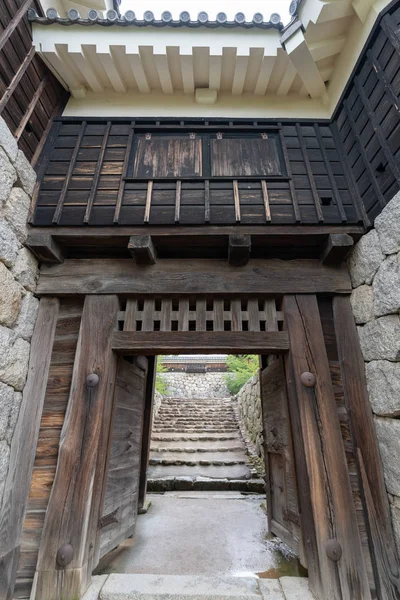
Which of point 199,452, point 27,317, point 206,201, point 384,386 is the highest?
point 206,201

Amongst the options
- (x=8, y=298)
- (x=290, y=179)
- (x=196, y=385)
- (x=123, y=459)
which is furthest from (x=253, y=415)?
(x=196, y=385)

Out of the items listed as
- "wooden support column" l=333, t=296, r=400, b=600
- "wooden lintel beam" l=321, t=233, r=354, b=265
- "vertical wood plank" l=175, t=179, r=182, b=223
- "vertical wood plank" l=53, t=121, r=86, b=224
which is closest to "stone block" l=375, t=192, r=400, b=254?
"wooden lintel beam" l=321, t=233, r=354, b=265

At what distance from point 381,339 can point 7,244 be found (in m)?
3.00

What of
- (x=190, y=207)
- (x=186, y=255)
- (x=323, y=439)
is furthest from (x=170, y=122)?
(x=323, y=439)

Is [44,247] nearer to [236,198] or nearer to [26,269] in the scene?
[26,269]

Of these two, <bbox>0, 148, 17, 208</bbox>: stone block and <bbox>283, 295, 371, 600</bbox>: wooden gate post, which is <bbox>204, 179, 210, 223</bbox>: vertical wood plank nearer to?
<bbox>283, 295, 371, 600</bbox>: wooden gate post

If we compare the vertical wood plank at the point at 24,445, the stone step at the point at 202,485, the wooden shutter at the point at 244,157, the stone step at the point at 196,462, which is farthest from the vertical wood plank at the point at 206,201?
the stone step at the point at 196,462

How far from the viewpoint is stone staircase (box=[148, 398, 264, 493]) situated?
515 centimetres

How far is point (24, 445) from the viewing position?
2.23 m

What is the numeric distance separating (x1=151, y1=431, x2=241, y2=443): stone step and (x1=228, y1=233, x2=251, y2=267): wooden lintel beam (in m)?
6.34

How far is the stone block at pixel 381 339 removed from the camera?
2076 millimetres

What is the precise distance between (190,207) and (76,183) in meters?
1.19

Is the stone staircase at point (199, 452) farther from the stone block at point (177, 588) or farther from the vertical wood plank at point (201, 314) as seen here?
the vertical wood plank at point (201, 314)

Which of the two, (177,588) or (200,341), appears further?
(200,341)
